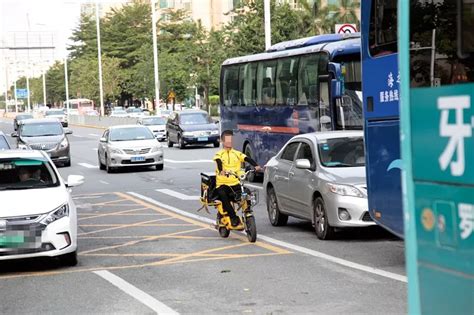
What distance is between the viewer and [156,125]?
51156 millimetres

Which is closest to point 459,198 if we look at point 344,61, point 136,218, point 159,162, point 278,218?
point 278,218

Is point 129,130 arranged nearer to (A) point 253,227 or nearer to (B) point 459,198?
(A) point 253,227

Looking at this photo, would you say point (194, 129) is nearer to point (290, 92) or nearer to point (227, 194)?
point (290, 92)

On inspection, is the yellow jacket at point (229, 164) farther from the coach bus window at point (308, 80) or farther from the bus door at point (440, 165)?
the bus door at point (440, 165)

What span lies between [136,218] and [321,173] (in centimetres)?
531

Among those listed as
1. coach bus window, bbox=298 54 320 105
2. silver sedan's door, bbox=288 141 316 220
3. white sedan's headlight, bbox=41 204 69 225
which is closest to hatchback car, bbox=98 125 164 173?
coach bus window, bbox=298 54 320 105

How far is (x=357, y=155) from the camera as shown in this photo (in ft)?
47.0

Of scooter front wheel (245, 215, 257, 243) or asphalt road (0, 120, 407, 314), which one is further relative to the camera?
scooter front wheel (245, 215, 257, 243)

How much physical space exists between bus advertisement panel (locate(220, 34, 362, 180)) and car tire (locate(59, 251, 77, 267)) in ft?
29.2

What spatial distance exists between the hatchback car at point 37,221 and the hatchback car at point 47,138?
70.7 feet

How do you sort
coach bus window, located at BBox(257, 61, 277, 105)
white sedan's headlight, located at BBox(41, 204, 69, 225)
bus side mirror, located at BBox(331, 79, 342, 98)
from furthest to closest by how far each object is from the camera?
coach bus window, located at BBox(257, 61, 277, 105)
bus side mirror, located at BBox(331, 79, 342, 98)
white sedan's headlight, located at BBox(41, 204, 69, 225)

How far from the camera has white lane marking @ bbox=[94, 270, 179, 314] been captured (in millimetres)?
9250

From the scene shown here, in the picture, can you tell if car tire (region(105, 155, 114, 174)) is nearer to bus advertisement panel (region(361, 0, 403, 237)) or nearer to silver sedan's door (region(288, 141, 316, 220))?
silver sedan's door (region(288, 141, 316, 220))

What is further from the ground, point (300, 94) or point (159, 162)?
point (300, 94)
